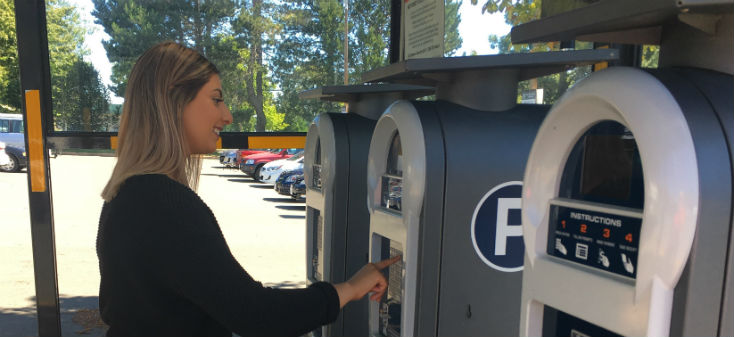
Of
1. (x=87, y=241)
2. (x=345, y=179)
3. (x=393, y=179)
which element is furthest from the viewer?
(x=87, y=241)

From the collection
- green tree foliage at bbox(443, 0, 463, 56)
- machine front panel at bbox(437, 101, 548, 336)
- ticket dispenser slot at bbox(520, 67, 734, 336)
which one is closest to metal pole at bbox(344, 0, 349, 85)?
green tree foliage at bbox(443, 0, 463, 56)

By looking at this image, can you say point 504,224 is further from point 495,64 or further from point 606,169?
point 606,169

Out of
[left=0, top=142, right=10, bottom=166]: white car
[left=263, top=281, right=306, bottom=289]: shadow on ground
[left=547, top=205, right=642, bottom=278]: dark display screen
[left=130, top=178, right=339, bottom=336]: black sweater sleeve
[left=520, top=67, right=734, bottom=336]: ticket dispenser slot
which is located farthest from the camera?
[left=0, top=142, right=10, bottom=166]: white car

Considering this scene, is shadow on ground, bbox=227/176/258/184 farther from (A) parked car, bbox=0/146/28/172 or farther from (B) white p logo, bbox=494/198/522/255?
(B) white p logo, bbox=494/198/522/255

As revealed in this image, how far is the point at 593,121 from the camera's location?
1241mm

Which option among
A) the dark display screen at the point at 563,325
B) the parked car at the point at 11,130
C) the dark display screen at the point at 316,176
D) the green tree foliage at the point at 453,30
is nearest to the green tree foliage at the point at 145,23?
the dark display screen at the point at 316,176

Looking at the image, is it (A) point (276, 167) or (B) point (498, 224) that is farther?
(A) point (276, 167)

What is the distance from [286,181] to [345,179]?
9.65 meters

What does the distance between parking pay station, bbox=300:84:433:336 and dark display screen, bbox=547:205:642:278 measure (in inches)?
72.8

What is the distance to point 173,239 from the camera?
133cm

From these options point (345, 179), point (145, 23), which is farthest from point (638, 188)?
point (145, 23)

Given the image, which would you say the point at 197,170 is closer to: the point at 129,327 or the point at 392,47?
the point at 129,327

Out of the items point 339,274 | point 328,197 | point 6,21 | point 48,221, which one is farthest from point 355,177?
point 6,21

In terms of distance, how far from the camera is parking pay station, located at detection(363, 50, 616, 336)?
2.11m
